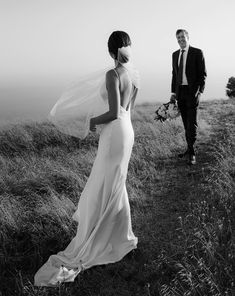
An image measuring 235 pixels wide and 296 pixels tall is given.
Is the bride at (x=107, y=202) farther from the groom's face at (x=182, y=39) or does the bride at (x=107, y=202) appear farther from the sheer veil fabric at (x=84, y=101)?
the groom's face at (x=182, y=39)

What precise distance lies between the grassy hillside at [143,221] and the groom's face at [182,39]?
7.53 ft

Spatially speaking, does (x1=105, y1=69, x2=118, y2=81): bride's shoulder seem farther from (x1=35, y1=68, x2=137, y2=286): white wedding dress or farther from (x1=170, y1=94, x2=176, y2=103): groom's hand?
Result: (x1=170, y1=94, x2=176, y2=103): groom's hand

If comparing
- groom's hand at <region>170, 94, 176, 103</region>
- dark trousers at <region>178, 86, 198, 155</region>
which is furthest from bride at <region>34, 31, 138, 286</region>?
groom's hand at <region>170, 94, 176, 103</region>

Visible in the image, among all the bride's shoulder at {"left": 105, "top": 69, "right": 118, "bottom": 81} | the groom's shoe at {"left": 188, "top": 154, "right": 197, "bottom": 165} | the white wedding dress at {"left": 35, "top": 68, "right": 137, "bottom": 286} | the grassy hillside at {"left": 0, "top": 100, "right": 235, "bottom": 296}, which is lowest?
the groom's shoe at {"left": 188, "top": 154, "right": 197, "bottom": 165}

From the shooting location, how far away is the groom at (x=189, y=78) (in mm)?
6746

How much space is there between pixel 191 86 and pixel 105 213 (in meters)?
3.96

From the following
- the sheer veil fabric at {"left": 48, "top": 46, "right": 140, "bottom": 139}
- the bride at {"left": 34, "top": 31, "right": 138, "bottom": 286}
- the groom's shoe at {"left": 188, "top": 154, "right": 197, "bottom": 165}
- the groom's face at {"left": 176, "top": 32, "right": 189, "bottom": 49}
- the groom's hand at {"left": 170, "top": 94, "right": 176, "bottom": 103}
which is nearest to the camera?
the bride at {"left": 34, "top": 31, "right": 138, "bottom": 286}

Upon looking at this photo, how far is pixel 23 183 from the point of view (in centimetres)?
622

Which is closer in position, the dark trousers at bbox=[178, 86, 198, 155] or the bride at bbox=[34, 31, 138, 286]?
the bride at bbox=[34, 31, 138, 286]

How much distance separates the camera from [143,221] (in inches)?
191

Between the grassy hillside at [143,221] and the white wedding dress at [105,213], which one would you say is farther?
the white wedding dress at [105,213]

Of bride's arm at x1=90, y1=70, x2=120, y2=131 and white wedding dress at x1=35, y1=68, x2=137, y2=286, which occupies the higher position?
bride's arm at x1=90, y1=70, x2=120, y2=131

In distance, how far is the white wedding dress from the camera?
12.2ft

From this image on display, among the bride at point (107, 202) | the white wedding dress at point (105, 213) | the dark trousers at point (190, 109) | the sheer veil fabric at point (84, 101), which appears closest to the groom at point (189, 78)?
the dark trousers at point (190, 109)
